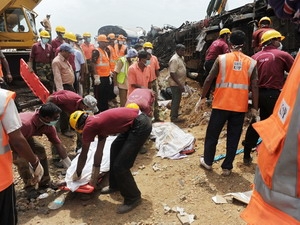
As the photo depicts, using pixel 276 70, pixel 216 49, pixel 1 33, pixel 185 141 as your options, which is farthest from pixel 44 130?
pixel 1 33

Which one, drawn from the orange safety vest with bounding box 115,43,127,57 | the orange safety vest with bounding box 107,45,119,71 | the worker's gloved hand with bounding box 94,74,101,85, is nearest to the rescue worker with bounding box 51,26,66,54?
the worker's gloved hand with bounding box 94,74,101,85

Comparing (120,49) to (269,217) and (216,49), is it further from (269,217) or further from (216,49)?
(269,217)

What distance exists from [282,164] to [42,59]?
231 inches

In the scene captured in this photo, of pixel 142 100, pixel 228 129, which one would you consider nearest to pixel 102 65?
pixel 142 100

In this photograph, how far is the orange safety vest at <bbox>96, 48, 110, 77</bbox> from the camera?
656 cm

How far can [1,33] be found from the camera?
9172 millimetres

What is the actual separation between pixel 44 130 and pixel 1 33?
7099mm

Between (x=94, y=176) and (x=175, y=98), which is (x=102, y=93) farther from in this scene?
(x=94, y=176)

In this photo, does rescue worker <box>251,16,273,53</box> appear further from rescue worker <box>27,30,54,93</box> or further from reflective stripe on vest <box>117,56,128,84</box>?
rescue worker <box>27,30,54,93</box>

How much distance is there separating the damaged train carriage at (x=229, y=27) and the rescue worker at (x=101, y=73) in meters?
2.84

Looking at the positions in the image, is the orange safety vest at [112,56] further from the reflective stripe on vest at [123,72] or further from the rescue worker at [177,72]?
the rescue worker at [177,72]

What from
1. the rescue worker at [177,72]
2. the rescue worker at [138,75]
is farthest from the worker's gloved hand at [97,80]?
the rescue worker at [177,72]

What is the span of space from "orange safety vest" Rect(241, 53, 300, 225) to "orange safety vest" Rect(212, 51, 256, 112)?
7.75ft

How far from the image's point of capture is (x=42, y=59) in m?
6.10
